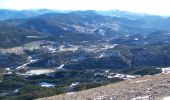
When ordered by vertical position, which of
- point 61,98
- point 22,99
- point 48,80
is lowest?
point 48,80

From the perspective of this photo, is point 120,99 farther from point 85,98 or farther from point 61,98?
point 61,98

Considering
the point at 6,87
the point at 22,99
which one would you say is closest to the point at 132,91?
the point at 22,99

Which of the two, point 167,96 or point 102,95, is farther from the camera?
point 102,95

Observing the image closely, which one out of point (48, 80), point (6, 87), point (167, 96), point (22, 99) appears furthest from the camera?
point (48, 80)

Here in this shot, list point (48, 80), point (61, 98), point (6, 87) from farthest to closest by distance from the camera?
point (48, 80) → point (6, 87) → point (61, 98)

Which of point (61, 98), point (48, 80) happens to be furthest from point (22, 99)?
point (48, 80)

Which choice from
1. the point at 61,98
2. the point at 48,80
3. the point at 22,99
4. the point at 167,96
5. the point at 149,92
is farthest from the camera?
the point at 48,80

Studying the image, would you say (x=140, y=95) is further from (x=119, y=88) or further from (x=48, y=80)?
(x=48, y=80)

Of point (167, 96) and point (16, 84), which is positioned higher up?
point (167, 96)

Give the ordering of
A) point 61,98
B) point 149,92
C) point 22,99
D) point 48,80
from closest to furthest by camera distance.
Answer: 1. point 149,92
2. point 61,98
3. point 22,99
4. point 48,80
